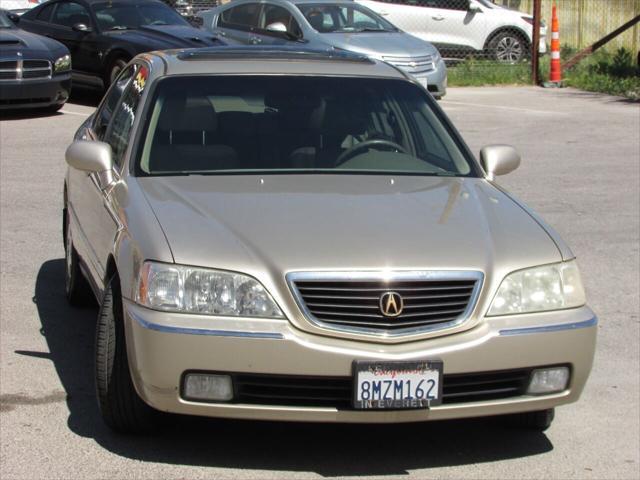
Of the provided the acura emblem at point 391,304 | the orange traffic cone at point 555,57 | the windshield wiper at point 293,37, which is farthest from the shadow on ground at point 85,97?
the acura emblem at point 391,304

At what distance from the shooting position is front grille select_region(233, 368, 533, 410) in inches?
183

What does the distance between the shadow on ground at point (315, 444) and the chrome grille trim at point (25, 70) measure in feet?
31.0

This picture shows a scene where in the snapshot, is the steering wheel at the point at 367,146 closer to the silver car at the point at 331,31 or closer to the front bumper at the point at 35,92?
the front bumper at the point at 35,92

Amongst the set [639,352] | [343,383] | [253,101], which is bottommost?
[639,352]

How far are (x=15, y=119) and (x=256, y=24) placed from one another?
187 inches

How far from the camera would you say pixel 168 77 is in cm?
625

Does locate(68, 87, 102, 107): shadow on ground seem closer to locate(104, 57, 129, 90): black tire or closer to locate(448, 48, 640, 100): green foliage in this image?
locate(104, 57, 129, 90): black tire

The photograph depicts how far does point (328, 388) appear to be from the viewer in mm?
4668

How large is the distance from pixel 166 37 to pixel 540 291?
11.3 meters

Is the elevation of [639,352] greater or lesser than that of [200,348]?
lesser

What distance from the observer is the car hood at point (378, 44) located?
1716 cm

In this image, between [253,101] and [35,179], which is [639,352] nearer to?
[253,101]

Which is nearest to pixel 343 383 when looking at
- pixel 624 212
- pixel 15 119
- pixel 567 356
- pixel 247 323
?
pixel 247 323

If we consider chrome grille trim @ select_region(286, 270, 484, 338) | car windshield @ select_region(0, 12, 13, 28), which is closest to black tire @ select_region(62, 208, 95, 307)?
chrome grille trim @ select_region(286, 270, 484, 338)
